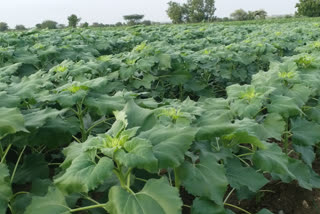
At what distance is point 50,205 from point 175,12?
7714 centimetres

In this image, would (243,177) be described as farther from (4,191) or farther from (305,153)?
(4,191)

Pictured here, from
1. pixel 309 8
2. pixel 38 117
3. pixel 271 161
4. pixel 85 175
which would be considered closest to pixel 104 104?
pixel 38 117

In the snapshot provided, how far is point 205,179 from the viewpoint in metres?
1.74

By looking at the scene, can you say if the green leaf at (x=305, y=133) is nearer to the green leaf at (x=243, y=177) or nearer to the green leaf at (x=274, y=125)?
the green leaf at (x=274, y=125)

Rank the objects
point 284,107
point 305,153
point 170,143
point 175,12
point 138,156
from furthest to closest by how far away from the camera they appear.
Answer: point 175,12
point 305,153
point 284,107
point 170,143
point 138,156

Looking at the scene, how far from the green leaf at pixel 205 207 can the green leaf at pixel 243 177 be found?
296 millimetres

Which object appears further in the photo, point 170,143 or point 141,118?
point 141,118

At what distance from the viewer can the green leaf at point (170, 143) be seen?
4.99ft

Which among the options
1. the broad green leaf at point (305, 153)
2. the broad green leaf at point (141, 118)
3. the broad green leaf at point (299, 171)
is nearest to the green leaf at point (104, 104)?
the broad green leaf at point (141, 118)

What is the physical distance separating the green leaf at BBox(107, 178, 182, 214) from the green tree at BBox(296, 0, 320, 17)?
6279 cm

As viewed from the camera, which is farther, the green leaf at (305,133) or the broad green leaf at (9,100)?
the green leaf at (305,133)

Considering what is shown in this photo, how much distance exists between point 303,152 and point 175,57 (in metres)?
2.23

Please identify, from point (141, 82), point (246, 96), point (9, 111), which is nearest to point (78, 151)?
point (9, 111)

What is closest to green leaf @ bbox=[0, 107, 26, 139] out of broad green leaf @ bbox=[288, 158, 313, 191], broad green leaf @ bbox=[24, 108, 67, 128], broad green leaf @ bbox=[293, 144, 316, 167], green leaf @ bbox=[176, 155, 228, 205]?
broad green leaf @ bbox=[24, 108, 67, 128]
